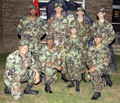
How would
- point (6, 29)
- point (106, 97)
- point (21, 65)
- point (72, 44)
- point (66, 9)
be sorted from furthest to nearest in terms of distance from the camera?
point (6, 29)
point (66, 9)
point (72, 44)
point (106, 97)
point (21, 65)

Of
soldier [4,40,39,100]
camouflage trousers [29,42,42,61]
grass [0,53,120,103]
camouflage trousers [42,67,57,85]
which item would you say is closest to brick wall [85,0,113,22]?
camouflage trousers [29,42,42,61]

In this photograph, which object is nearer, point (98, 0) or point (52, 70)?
point (52, 70)

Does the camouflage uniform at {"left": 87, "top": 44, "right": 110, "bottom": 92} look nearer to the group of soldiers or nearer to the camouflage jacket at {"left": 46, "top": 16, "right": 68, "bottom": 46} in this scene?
the group of soldiers

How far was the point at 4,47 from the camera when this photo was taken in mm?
11328

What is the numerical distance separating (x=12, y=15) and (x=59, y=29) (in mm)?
6044

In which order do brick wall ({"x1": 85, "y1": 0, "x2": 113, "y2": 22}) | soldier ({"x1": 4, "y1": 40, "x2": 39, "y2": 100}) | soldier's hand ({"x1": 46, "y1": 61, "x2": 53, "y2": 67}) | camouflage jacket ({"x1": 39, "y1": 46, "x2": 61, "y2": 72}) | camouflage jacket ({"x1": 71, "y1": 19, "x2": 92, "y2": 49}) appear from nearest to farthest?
soldier ({"x1": 4, "y1": 40, "x2": 39, "y2": 100}) → soldier's hand ({"x1": 46, "y1": 61, "x2": 53, "y2": 67}) → camouflage jacket ({"x1": 39, "y1": 46, "x2": 61, "y2": 72}) → camouflage jacket ({"x1": 71, "y1": 19, "x2": 92, "y2": 49}) → brick wall ({"x1": 85, "y1": 0, "x2": 113, "y2": 22})

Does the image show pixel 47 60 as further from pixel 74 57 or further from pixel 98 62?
pixel 98 62

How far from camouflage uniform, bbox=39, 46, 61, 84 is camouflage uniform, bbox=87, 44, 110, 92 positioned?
0.89 meters

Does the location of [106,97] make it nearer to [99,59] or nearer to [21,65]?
[99,59]

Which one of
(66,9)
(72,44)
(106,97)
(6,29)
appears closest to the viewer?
(106,97)

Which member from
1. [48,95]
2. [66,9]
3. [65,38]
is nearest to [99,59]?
[65,38]

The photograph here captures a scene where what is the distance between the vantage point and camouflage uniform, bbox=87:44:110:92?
4754mm

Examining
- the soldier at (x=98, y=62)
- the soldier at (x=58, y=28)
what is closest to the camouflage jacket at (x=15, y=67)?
the soldier at (x=58, y=28)

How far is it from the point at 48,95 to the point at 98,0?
7.96m
